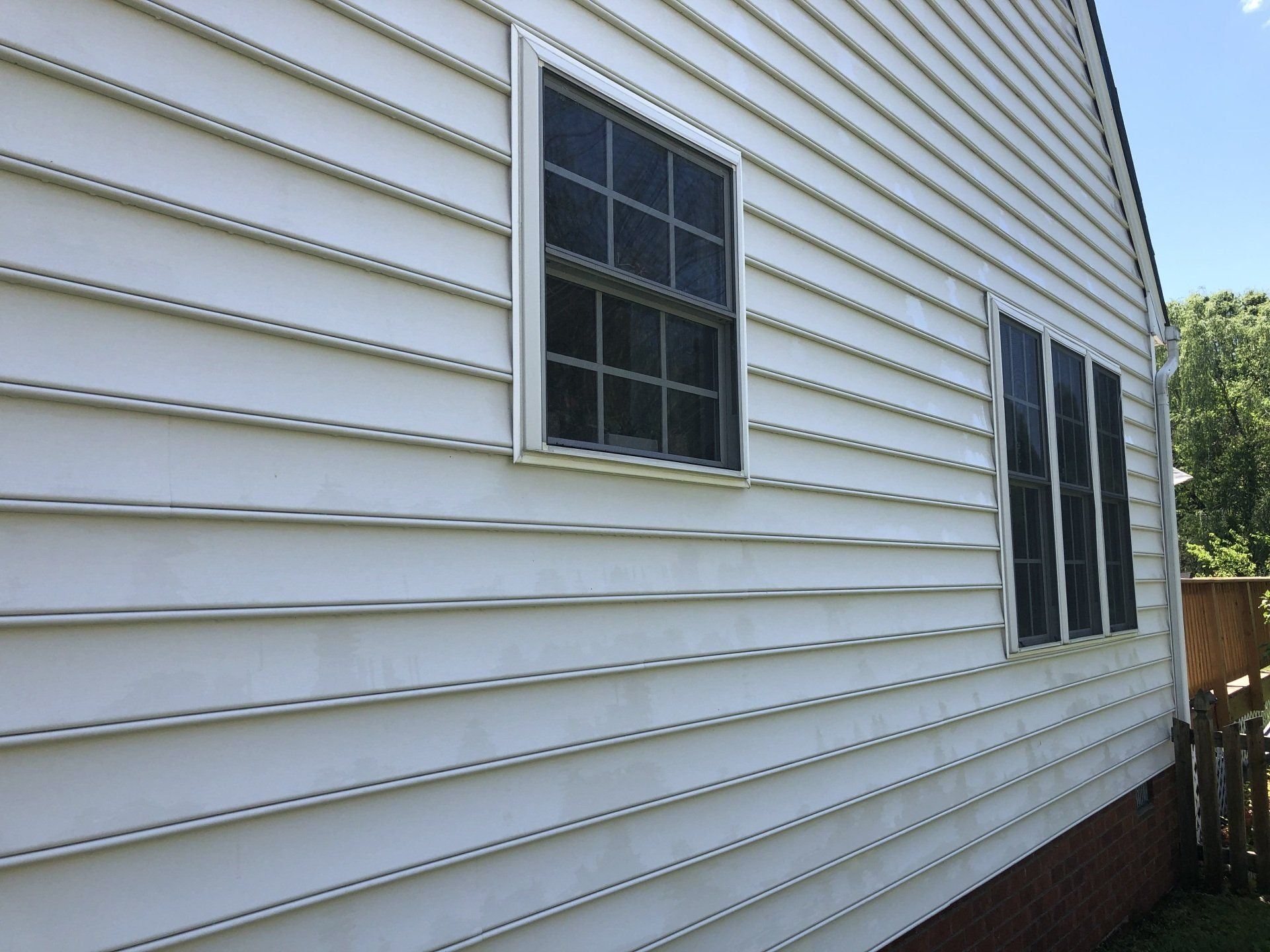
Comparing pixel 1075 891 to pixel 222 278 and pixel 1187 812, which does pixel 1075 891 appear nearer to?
pixel 1187 812

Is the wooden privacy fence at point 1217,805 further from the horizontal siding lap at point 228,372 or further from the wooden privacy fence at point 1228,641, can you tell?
the horizontal siding lap at point 228,372

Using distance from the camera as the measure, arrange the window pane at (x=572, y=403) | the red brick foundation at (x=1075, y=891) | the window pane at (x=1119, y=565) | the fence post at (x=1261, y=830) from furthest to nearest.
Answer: the fence post at (x=1261, y=830)
the window pane at (x=1119, y=565)
the red brick foundation at (x=1075, y=891)
the window pane at (x=572, y=403)

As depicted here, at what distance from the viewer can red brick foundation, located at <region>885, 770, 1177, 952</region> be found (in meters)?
4.39

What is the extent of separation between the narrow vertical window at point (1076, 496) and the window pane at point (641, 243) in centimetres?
376

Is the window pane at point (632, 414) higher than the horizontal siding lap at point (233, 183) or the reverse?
the reverse

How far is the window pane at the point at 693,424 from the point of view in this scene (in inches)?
123

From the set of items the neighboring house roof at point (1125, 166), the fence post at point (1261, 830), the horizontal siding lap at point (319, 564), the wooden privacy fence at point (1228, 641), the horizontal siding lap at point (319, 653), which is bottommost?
the fence post at point (1261, 830)

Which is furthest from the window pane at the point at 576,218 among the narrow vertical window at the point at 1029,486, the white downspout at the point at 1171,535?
the white downspout at the point at 1171,535

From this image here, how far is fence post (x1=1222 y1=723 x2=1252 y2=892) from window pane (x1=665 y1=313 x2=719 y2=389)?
592 cm

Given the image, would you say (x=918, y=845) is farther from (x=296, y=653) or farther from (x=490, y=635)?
(x=296, y=653)

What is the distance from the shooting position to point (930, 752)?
434 cm

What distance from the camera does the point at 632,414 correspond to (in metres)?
2.98

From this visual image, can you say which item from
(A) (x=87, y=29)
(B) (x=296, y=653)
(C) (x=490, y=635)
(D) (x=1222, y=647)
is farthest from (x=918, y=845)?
(D) (x=1222, y=647)

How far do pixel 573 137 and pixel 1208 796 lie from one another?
22.6ft
